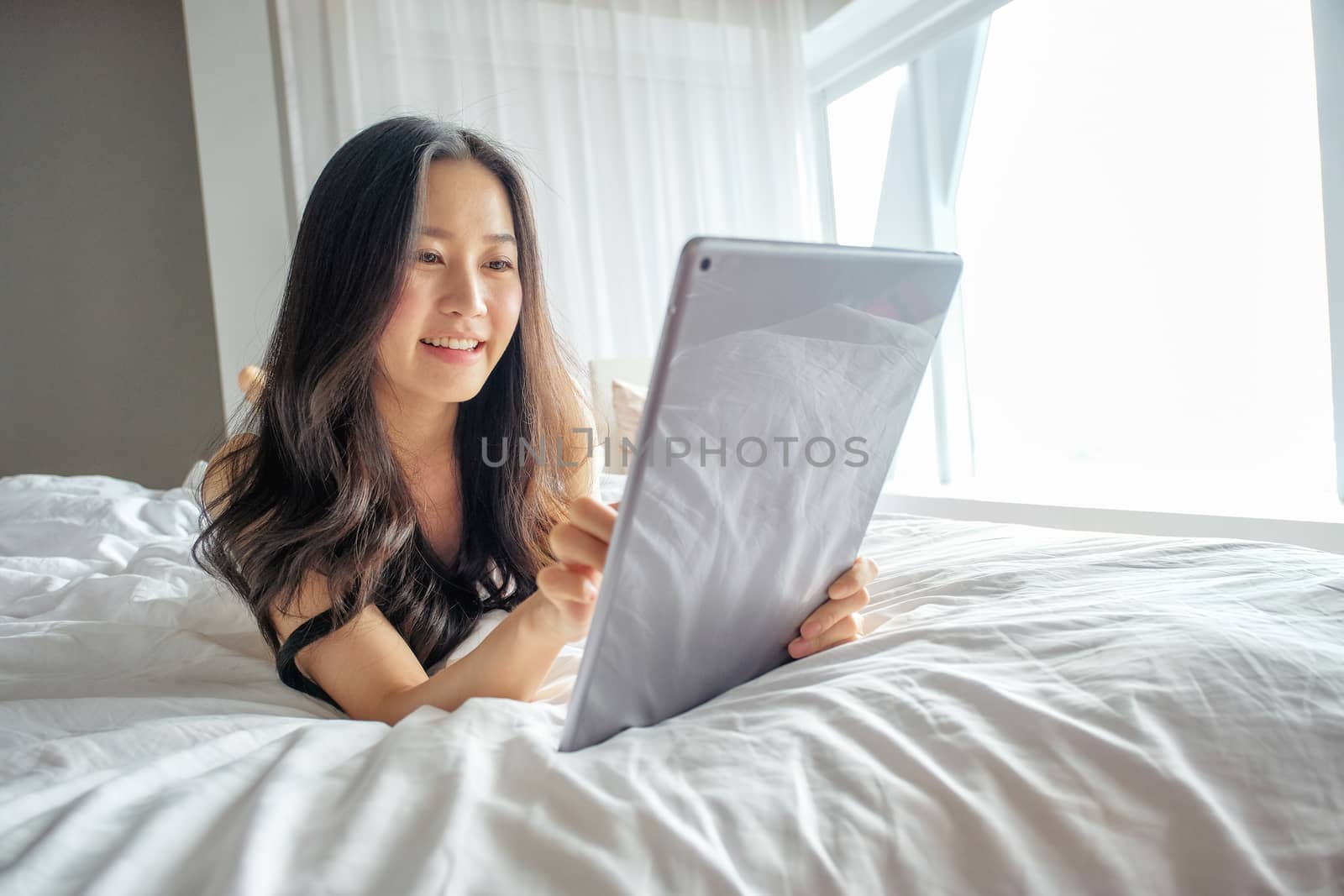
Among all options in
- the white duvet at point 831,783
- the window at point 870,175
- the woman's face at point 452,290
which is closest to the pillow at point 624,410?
the woman's face at point 452,290

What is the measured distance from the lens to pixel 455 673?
2.62 ft

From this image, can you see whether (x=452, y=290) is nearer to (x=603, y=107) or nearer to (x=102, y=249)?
(x=603, y=107)

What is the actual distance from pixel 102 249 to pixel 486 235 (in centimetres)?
385

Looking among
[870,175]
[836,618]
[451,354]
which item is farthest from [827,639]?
[870,175]

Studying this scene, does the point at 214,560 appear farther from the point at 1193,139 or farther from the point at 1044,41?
the point at 1044,41

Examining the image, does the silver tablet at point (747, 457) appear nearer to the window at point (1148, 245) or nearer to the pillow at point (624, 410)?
the pillow at point (624, 410)

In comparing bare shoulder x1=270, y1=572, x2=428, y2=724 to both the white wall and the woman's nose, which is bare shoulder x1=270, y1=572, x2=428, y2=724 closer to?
the woman's nose

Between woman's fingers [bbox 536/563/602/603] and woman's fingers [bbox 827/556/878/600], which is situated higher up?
woman's fingers [bbox 536/563/602/603]

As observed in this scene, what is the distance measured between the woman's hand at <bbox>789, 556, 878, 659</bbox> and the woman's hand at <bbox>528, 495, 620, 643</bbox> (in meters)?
0.18

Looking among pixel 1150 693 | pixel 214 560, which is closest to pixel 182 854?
pixel 1150 693

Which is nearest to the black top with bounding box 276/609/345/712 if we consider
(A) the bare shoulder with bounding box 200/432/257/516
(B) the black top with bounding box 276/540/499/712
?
(B) the black top with bounding box 276/540/499/712

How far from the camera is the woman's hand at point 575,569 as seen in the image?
0.62 meters

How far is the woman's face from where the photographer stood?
986 mm

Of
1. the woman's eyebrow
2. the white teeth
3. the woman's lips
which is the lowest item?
the woman's lips
